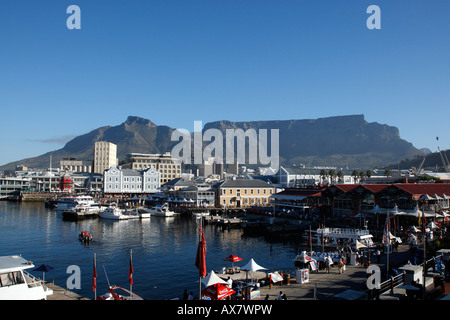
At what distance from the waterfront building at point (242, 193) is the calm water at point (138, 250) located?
70.9 feet

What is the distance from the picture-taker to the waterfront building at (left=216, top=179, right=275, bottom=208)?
85750 millimetres

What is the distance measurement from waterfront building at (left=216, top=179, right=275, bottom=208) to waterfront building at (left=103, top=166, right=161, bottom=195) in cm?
3992

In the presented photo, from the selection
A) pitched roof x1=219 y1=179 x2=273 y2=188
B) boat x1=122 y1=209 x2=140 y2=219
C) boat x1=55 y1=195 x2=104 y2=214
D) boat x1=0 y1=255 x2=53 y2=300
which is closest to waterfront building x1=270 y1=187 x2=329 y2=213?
pitched roof x1=219 y1=179 x2=273 y2=188

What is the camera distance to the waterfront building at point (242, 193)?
3376 inches

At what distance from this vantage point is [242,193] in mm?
86812

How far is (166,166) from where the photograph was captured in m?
152

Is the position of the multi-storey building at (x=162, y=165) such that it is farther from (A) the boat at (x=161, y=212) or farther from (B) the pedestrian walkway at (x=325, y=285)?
(B) the pedestrian walkway at (x=325, y=285)

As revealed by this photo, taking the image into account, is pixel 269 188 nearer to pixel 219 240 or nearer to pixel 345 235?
pixel 219 240

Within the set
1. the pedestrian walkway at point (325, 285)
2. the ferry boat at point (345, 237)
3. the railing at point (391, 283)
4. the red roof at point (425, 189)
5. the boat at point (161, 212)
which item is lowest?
the boat at point (161, 212)

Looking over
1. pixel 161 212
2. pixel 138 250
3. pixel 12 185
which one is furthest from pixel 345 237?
pixel 12 185

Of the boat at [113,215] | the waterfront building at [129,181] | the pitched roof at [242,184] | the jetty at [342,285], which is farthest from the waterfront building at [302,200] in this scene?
the waterfront building at [129,181]

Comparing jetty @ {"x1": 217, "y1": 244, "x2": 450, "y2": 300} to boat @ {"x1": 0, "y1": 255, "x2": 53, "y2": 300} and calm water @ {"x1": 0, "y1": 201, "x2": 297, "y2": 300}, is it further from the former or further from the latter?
boat @ {"x1": 0, "y1": 255, "x2": 53, "y2": 300}

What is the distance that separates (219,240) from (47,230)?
2749 cm
